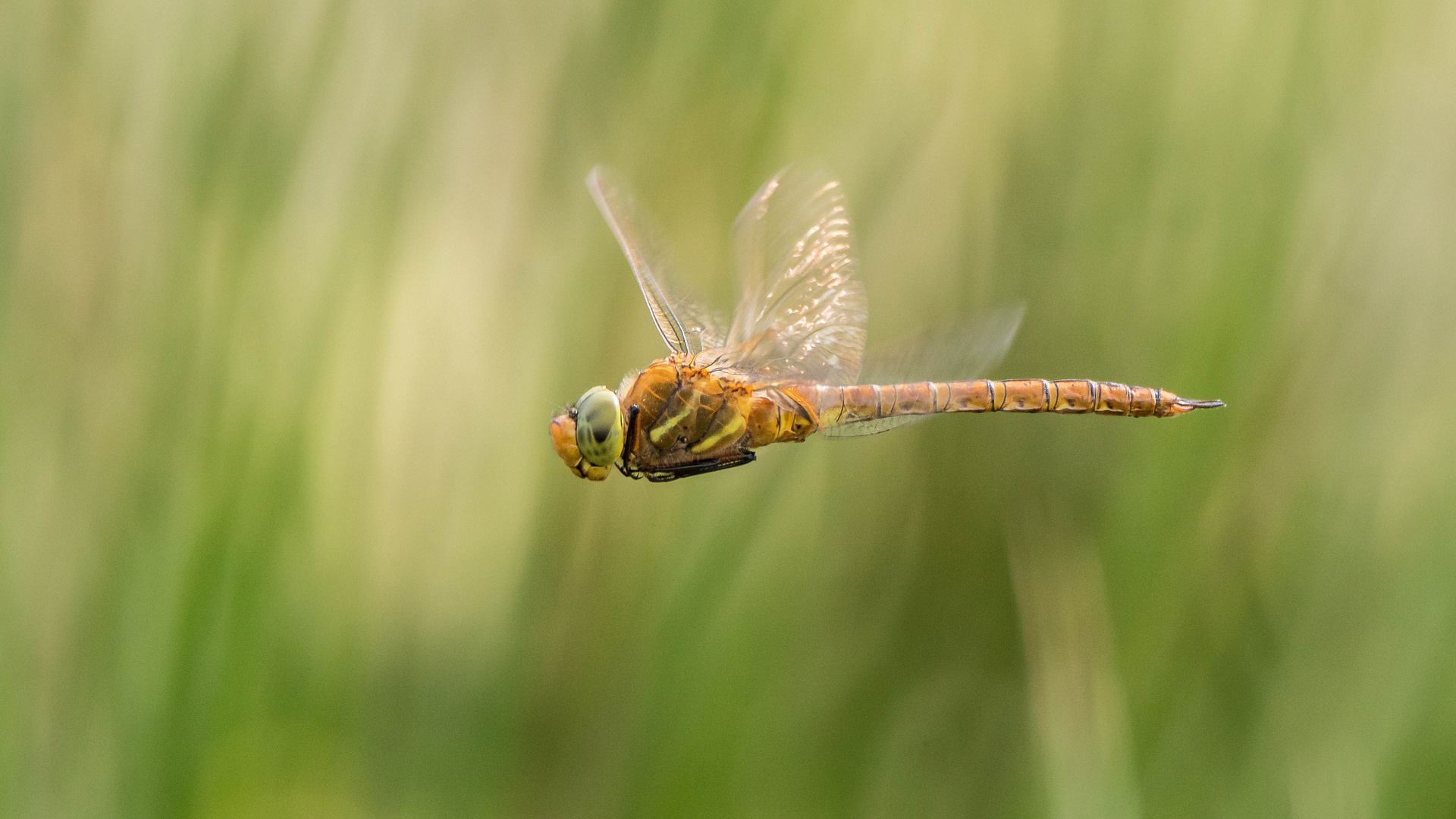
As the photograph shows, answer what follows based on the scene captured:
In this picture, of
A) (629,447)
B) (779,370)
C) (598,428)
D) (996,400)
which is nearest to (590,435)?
(598,428)

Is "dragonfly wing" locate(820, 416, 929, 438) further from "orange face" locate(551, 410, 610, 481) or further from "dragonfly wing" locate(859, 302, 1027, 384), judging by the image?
"orange face" locate(551, 410, 610, 481)

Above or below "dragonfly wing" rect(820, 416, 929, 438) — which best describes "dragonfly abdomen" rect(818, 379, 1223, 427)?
above

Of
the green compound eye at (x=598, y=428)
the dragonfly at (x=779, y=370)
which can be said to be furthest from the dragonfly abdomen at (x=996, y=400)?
the green compound eye at (x=598, y=428)

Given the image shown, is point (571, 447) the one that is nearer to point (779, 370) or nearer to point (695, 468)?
point (695, 468)

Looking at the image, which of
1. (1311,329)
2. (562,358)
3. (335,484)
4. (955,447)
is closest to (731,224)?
(562,358)

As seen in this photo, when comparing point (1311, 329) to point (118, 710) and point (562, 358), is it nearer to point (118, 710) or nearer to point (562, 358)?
point (562, 358)

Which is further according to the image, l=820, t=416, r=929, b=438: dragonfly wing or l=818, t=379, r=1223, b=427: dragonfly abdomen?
l=820, t=416, r=929, b=438: dragonfly wing

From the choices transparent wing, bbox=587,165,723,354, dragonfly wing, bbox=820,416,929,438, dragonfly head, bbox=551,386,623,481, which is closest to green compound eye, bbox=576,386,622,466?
dragonfly head, bbox=551,386,623,481
